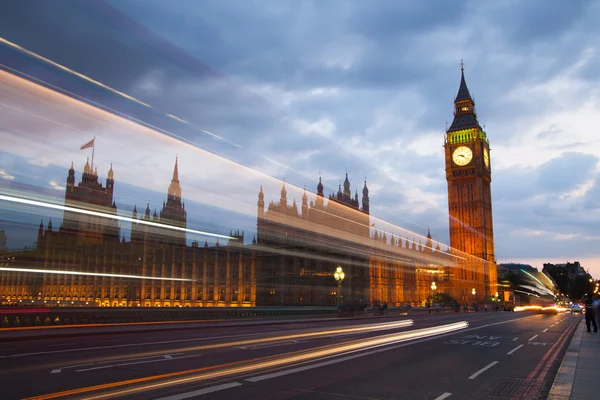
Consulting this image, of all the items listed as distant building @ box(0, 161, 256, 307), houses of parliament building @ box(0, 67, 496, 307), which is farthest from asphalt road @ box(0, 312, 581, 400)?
distant building @ box(0, 161, 256, 307)

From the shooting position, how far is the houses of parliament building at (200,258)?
53.5 meters

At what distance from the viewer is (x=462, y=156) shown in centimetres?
12362

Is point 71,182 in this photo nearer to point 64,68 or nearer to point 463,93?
point 64,68

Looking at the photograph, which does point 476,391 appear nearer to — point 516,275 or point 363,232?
point 363,232

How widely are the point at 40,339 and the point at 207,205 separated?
33827 mm

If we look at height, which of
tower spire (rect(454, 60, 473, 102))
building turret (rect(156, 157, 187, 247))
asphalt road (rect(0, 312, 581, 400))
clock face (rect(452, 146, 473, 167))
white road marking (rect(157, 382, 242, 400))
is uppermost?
tower spire (rect(454, 60, 473, 102))

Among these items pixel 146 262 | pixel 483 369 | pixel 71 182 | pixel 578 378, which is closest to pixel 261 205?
pixel 146 262

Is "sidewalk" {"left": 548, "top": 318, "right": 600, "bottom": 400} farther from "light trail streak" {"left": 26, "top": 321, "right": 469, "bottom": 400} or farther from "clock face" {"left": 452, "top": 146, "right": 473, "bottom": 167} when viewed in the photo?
"clock face" {"left": 452, "top": 146, "right": 473, "bottom": 167}

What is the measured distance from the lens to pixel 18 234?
126 feet

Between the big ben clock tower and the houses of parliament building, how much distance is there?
35090 millimetres

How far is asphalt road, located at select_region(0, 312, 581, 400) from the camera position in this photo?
8.58m

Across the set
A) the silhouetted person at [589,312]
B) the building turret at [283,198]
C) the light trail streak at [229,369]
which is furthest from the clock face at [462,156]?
the light trail streak at [229,369]

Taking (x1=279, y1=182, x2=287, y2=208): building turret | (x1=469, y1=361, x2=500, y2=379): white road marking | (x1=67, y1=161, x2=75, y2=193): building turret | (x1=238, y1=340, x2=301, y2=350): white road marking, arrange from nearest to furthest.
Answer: (x1=469, y1=361, x2=500, y2=379): white road marking
(x1=238, y1=340, x2=301, y2=350): white road marking
(x1=67, y1=161, x2=75, y2=193): building turret
(x1=279, y1=182, x2=287, y2=208): building turret

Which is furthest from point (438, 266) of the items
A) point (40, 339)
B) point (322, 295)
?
point (40, 339)
